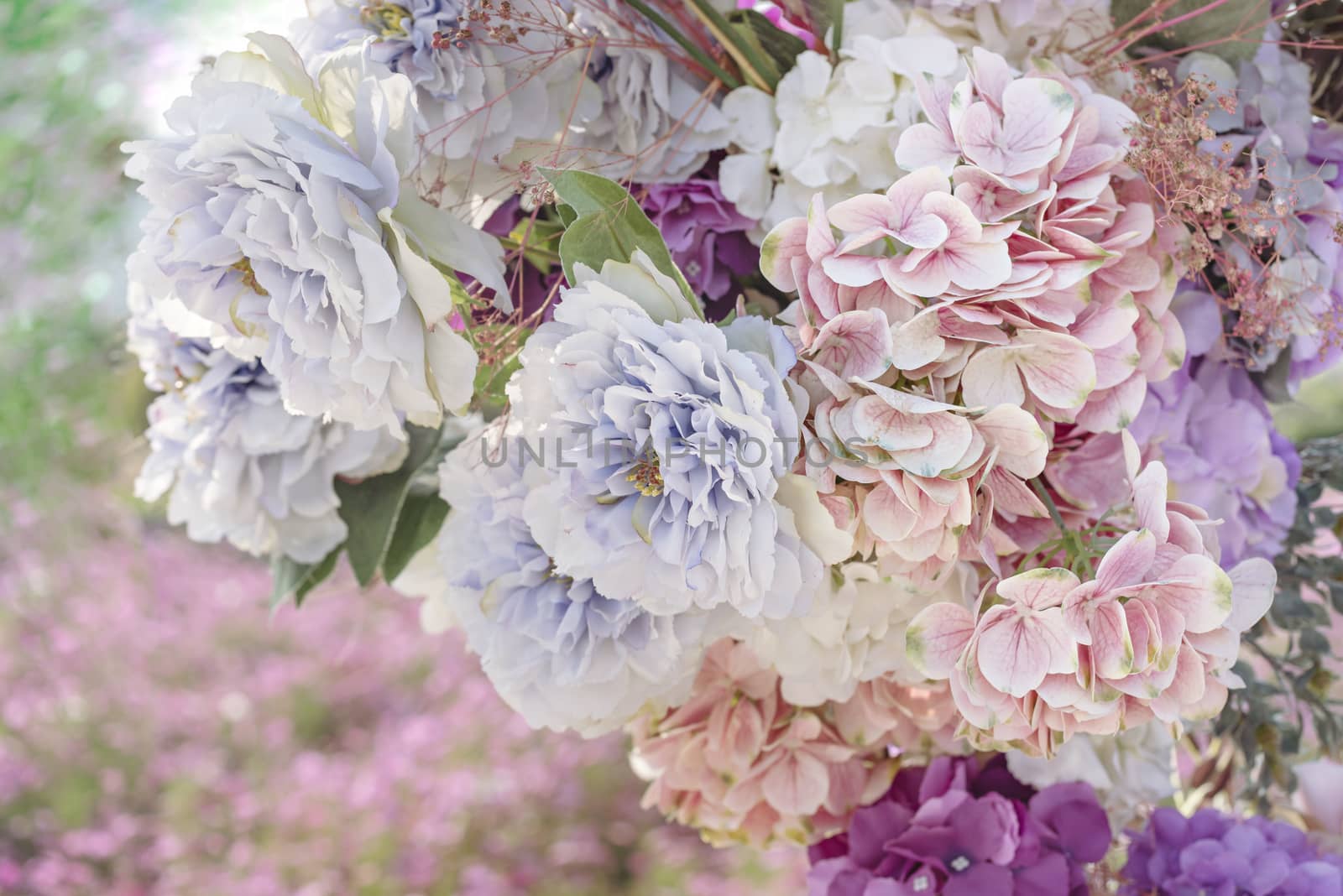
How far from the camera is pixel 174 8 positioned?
5.00 feet

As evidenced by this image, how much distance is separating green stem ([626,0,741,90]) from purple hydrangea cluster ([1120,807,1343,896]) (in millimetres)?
346

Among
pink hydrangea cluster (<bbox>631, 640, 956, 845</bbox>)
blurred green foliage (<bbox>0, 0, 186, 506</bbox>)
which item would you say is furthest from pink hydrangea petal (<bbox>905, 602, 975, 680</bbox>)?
blurred green foliage (<bbox>0, 0, 186, 506</bbox>)

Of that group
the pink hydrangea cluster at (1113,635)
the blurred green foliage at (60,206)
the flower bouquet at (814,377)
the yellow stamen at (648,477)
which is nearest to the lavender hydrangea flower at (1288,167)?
the flower bouquet at (814,377)

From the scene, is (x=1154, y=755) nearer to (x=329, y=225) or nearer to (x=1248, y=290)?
(x=1248, y=290)

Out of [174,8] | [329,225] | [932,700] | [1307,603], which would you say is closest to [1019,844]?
[932,700]

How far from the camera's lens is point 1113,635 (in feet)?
0.89

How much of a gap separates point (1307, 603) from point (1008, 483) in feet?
0.75

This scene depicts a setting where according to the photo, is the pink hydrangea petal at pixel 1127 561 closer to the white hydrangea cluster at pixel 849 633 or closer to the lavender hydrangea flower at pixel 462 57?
the white hydrangea cluster at pixel 849 633

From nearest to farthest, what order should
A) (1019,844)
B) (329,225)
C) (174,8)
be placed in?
1. (329,225)
2. (1019,844)
3. (174,8)

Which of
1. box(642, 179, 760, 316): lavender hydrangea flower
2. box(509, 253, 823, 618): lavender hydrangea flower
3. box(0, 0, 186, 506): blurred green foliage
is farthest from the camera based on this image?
box(0, 0, 186, 506): blurred green foliage

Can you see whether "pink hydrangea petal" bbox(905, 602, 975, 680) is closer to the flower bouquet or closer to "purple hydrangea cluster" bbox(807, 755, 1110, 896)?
the flower bouquet

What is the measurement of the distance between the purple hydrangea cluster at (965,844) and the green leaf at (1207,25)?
286mm

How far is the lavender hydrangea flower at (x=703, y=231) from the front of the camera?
1.20ft

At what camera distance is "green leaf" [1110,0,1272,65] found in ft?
1.14
